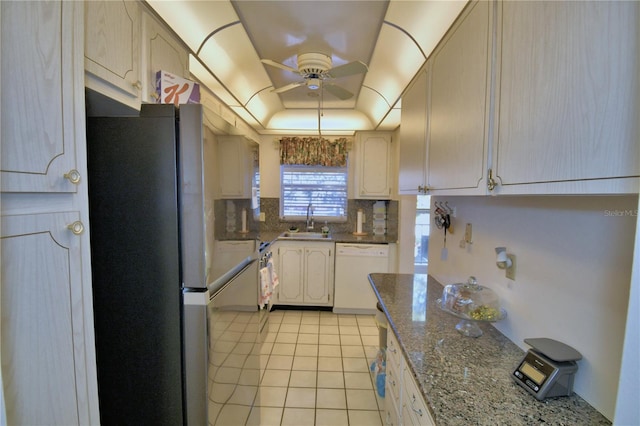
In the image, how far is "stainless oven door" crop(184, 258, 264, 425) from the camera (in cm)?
110

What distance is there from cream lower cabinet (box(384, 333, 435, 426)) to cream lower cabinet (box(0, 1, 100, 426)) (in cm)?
104

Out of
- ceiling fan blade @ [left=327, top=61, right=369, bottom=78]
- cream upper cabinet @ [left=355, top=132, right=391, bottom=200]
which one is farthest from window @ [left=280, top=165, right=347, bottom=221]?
ceiling fan blade @ [left=327, top=61, right=369, bottom=78]

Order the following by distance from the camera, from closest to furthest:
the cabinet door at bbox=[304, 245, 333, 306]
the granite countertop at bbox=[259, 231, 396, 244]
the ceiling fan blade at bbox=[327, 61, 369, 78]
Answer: the ceiling fan blade at bbox=[327, 61, 369, 78] < the granite countertop at bbox=[259, 231, 396, 244] < the cabinet door at bbox=[304, 245, 333, 306]

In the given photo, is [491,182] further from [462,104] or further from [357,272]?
[357,272]

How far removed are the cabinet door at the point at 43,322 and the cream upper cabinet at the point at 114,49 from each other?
1.83ft

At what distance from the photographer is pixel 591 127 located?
615 mm

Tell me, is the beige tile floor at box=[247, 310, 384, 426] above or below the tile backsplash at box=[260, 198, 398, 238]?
below

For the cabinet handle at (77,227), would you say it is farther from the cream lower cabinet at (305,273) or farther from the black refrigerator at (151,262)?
the cream lower cabinet at (305,273)

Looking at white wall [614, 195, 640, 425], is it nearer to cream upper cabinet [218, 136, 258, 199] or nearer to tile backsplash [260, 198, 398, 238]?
cream upper cabinet [218, 136, 258, 199]

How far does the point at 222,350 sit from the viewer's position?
1.25 metres

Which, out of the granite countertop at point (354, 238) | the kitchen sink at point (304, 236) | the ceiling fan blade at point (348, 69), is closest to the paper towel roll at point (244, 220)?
the ceiling fan blade at point (348, 69)

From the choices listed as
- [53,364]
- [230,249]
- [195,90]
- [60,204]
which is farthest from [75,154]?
[195,90]

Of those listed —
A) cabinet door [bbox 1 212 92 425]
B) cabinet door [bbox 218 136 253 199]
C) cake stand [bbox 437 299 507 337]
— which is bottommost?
cake stand [bbox 437 299 507 337]

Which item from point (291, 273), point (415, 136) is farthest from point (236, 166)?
point (291, 273)
